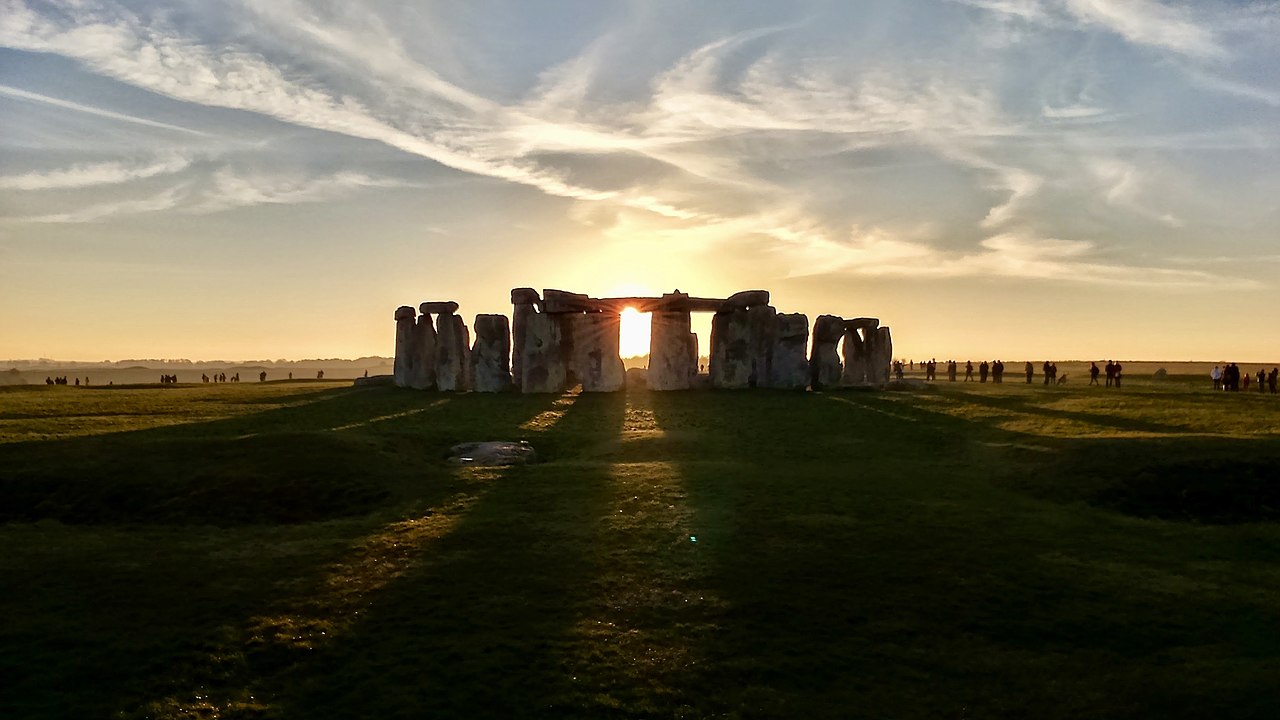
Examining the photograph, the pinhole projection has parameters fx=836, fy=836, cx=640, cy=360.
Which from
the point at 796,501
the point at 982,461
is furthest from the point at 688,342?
the point at 796,501

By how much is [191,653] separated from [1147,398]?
110 feet

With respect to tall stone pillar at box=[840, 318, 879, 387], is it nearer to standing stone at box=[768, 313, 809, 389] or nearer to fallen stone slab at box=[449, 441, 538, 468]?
standing stone at box=[768, 313, 809, 389]

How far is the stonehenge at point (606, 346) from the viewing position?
35.7 m

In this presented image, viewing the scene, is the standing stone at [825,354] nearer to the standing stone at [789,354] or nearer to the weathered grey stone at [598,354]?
the standing stone at [789,354]

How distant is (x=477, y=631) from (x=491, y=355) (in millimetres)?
27183

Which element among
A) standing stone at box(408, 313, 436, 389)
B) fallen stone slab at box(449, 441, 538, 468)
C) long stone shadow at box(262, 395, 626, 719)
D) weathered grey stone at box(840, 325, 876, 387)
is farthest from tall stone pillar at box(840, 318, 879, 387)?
long stone shadow at box(262, 395, 626, 719)

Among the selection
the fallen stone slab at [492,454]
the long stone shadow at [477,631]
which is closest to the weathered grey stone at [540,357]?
the fallen stone slab at [492,454]

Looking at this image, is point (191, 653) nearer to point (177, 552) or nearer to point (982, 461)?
point (177, 552)

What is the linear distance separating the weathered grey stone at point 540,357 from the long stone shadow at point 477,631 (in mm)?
20123

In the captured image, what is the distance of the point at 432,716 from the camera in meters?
8.07

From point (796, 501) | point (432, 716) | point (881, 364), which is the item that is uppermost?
point (881, 364)

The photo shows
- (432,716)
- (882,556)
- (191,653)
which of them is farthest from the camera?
(882,556)

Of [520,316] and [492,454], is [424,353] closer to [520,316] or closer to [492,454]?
[520,316]

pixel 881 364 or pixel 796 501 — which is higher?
pixel 881 364
